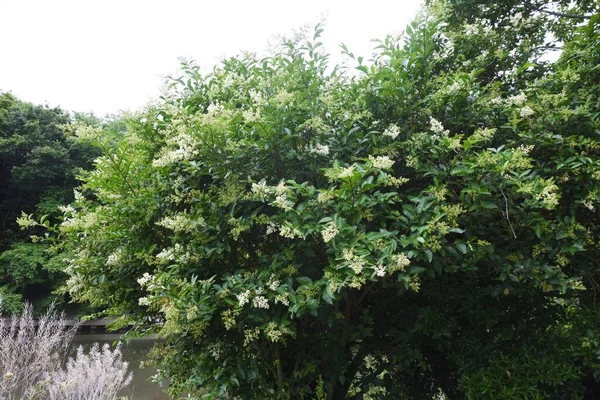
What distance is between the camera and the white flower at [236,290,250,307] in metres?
1.75

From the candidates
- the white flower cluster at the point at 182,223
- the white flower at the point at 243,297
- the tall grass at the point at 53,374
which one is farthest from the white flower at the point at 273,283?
the tall grass at the point at 53,374

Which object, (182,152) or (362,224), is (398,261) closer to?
(362,224)

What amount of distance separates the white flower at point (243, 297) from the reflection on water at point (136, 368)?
3447mm

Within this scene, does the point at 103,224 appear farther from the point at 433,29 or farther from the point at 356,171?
the point at 433,29

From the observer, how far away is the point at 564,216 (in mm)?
1953

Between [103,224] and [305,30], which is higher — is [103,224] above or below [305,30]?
below

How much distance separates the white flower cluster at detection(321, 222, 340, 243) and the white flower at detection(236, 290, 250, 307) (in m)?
0.50

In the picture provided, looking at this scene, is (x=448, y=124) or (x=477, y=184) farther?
(x=448, y=124)

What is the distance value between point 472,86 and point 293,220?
1399 mm

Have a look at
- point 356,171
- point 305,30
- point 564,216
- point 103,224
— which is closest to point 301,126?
point 356,171

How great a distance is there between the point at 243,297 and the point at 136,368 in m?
9.31

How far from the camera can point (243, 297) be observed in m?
1.78

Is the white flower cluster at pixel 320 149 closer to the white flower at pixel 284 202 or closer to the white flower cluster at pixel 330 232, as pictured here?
the white flower at pixel 284 202

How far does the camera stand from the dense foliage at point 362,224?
1776 millimetres
